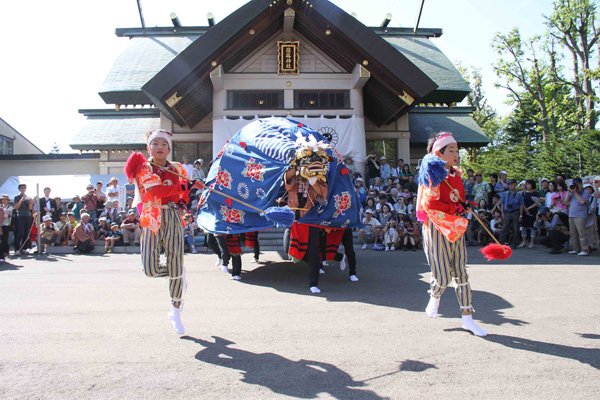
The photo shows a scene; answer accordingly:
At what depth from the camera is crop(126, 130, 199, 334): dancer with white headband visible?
4.68 meters

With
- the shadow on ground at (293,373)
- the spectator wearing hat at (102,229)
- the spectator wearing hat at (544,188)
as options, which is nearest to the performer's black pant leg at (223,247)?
the shadow on ground at (293,373)

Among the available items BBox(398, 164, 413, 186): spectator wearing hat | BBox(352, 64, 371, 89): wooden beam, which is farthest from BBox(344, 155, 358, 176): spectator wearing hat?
BBox(352, 64, 371, 89): wooden beam

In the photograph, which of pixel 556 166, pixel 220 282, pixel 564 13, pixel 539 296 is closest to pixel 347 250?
pixel 220 282

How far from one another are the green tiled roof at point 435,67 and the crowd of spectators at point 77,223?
10.5 m

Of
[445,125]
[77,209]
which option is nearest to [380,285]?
[77,209]

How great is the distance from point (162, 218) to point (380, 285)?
151 inches

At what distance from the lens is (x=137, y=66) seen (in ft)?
63.0

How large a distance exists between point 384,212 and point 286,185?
237 inches

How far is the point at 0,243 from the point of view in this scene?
10.6 metres

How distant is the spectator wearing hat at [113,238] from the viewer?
1205cm

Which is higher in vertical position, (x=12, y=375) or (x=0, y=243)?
(x=0, y=243)

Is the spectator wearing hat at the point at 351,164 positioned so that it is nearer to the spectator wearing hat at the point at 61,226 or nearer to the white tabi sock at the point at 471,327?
the spectator wearing hat at the point at 61,226

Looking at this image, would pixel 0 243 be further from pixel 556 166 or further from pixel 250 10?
pixel 556 166

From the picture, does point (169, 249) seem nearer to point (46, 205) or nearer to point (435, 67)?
point (46, 205)
